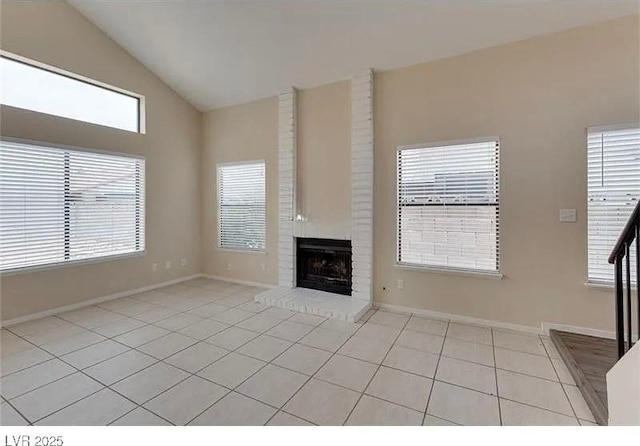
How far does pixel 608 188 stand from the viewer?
2.87m

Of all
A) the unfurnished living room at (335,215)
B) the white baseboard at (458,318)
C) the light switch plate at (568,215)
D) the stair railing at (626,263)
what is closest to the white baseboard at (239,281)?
the unfurnished living room at (335,215)

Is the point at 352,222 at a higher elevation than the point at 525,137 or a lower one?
lower

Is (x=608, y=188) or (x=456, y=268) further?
(x=456, y=268)

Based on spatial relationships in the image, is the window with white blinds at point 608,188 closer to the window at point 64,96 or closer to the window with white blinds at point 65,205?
the window with white blinds at point 65,205

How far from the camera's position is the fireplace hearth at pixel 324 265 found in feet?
14.1

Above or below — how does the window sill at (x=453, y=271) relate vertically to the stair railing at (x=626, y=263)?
below

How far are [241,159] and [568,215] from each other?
4730mm

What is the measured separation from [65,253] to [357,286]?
4061 mm

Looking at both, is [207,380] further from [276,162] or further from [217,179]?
[217,179]

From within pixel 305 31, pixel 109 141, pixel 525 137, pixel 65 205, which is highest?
pixel 305 31

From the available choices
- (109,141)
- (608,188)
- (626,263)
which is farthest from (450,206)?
(109,141)

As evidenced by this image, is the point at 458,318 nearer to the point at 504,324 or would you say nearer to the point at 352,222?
the point at 504,324

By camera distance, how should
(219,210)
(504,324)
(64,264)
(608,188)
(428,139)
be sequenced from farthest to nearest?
(219,210) < (64,264) < (428,139) < (504,324) < (608,188)

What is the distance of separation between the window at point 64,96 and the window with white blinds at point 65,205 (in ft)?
1.70
